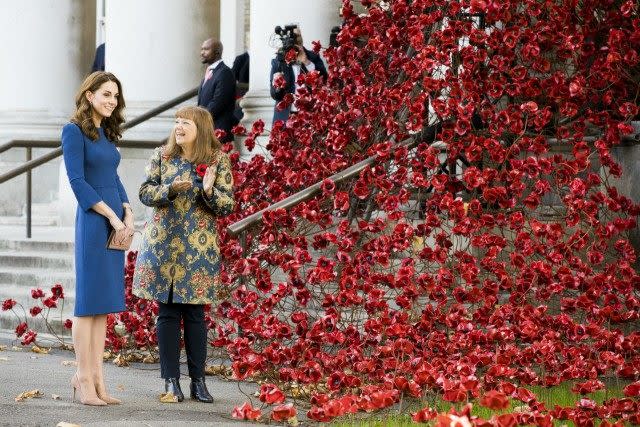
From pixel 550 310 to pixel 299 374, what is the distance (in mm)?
2307

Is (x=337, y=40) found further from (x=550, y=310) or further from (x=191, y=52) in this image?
(x=191, y=52)

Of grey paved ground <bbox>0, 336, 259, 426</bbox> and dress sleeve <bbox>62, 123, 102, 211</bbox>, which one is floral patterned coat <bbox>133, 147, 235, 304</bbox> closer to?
dress sleeve <bbox>62, 123, 102, 211</bbox>

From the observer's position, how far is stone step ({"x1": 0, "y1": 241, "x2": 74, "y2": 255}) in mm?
13797

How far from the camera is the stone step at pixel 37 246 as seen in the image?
45.3 feet

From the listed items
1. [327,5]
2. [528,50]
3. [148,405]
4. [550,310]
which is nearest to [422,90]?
[528,50]

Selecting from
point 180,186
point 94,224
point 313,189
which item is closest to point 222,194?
point 180,186

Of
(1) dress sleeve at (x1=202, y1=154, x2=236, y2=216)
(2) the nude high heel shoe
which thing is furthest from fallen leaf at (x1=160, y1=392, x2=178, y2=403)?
(1) dress sleeve at (x1=202, y1=154, x2=236, y2=216)

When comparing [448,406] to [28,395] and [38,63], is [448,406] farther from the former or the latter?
[38,63]

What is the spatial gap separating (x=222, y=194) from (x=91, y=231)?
0.74 metres

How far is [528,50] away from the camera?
10102 mm

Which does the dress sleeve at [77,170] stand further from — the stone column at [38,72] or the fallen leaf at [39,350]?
the stone column at [38,72]

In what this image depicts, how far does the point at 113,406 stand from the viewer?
26.6 feet

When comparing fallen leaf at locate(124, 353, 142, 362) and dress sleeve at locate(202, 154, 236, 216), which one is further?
fallen leaf at locate(124, 353, 142, 362)

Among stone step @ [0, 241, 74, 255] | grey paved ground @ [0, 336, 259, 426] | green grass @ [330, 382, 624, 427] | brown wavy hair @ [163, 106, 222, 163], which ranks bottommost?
grey paved ground @ [0, 336, 259, 426]
